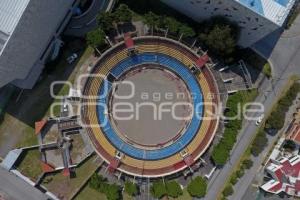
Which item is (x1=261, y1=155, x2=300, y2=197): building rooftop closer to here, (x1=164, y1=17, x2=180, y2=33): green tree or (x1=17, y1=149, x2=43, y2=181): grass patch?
(x1=164, y1=17, x2=180, y2=33): green tree

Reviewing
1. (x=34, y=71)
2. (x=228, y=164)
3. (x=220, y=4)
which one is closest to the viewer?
(x=220, y=4)

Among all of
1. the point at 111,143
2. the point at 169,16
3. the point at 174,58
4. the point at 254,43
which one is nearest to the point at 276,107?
the point at 254,43

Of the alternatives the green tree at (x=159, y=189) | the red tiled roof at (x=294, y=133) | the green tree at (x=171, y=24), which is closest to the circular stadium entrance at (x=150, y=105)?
the green tree at (x=159, y=189)

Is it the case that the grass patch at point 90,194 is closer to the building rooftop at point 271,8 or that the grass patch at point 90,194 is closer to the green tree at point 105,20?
the green tree at point 105,20

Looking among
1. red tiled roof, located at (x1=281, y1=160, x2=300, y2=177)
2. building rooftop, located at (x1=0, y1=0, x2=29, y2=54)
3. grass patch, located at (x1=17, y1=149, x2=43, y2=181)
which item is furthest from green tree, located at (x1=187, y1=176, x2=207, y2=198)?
building rooftop, located at (x1=0, y1=0, x2=29, y2=54)

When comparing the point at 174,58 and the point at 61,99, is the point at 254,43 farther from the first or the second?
the point at 61,99

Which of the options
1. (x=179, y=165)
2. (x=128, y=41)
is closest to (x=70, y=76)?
(x=128, y=41)

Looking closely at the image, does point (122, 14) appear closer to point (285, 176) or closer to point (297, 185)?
point (285, 176)
